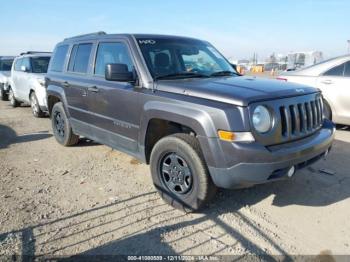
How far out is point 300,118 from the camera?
3.64m

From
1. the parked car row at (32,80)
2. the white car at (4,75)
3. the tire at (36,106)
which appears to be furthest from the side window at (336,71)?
the white car at (4,75)

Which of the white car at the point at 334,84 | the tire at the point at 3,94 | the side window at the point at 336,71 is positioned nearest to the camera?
the white car at the point at 334,84

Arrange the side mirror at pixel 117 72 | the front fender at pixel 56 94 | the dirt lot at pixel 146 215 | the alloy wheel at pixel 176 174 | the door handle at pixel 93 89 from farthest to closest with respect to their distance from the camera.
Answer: the front fender at pixel 56 94, the door handle at pixel 93 89, the side mirror at pixel 117 72, the alloy wheel at pixel 176 174, the dirt lot at pixel 146 215

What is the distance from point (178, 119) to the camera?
3605mm

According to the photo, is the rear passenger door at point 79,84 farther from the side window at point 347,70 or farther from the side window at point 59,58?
the side window at point 347,70

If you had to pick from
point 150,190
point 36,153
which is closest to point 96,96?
point 150,190

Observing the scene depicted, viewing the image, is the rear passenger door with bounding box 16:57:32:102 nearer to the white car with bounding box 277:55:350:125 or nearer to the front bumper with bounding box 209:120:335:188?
the white car with bounding box 277:55:350:125

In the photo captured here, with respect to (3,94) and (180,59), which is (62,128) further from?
(3,94)

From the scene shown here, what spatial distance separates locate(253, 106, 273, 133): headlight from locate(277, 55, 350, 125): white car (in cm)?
Result: 410

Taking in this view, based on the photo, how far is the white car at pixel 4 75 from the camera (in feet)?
44.3

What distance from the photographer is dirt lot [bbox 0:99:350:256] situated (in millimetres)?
3156

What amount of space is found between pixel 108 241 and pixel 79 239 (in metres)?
0.28

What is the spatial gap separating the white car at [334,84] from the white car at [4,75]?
36.2 feet

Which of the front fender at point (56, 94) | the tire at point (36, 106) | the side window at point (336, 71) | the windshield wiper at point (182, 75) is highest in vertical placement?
the windshield wiper at point (182, 75)
